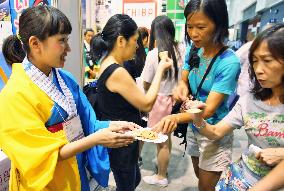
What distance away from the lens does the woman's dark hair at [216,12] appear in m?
1.40

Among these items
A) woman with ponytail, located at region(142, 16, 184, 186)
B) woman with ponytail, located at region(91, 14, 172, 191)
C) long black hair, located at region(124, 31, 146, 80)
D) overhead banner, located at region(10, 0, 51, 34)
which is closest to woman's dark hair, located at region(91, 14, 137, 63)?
woman with ponytail, located at region(91, 14, 172, 191)

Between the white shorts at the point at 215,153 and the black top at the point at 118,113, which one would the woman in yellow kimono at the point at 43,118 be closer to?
the black top at the point at 118,113

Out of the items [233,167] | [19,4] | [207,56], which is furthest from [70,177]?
[19,4]

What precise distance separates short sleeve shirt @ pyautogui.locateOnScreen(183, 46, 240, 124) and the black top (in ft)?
1.62

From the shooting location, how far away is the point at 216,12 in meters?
1.43

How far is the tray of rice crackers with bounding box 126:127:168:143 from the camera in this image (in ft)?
4.46

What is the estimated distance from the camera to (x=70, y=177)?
1.25 meters

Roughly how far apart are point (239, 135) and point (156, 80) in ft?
9.65

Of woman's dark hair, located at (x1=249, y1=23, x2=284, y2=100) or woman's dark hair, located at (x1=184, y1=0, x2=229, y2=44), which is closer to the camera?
woman's dark hair, located at (x1=249, y1=23, x2=284, y2=100)

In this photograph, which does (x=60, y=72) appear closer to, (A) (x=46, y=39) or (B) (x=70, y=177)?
(A) (x=46, y=39)

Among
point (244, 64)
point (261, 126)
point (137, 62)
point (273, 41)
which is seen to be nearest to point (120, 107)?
point (261, 126)

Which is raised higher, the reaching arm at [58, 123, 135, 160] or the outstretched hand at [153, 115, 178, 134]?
the reaching arm at [58, 123, 135, 160]

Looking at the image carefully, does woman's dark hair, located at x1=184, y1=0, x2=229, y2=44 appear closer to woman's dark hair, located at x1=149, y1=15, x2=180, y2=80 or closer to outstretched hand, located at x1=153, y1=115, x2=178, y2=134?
outstretched hand, located at x1=153, y1=115, x2=178, y2=134

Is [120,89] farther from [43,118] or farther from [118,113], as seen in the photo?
[43,118]
